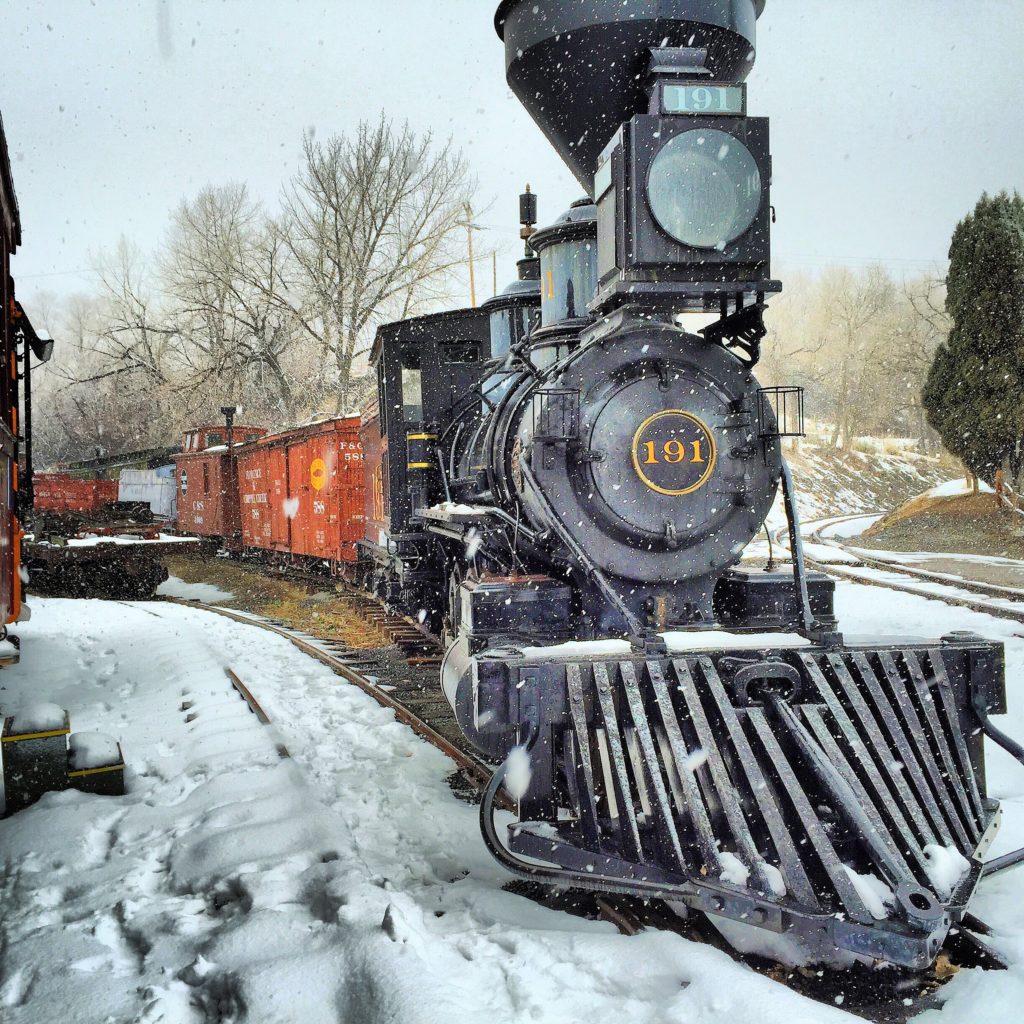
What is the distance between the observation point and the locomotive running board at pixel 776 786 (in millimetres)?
2760

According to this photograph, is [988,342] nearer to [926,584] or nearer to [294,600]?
[926,584]

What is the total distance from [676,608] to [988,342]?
16029 millimetres

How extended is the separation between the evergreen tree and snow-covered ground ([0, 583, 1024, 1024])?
13.7 metres

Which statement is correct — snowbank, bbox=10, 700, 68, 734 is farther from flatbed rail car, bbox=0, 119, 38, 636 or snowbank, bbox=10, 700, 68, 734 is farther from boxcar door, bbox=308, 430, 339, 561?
boxcar door, bbox=308, 430, 339, 561

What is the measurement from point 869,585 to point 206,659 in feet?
27.1

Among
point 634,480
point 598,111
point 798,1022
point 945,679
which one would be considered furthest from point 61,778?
point 598,111

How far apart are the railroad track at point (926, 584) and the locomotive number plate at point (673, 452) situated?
11.5 feet

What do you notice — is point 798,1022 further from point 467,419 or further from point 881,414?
point 881,414

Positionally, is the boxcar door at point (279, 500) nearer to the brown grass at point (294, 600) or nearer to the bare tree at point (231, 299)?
the brown grass at point (294, 600)

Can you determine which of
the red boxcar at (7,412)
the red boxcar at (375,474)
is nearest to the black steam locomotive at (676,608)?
the red boxcar at (375,474)

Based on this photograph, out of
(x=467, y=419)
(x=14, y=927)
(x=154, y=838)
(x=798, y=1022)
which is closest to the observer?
(x=798, y=1022)

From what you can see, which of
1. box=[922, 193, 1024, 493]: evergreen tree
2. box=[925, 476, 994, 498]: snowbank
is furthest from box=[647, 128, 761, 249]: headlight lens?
box=[925, 476, 994, 498]: snowbank

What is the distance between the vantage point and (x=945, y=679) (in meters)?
3.52

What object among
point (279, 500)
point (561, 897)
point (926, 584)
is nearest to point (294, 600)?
point (279, 500)
